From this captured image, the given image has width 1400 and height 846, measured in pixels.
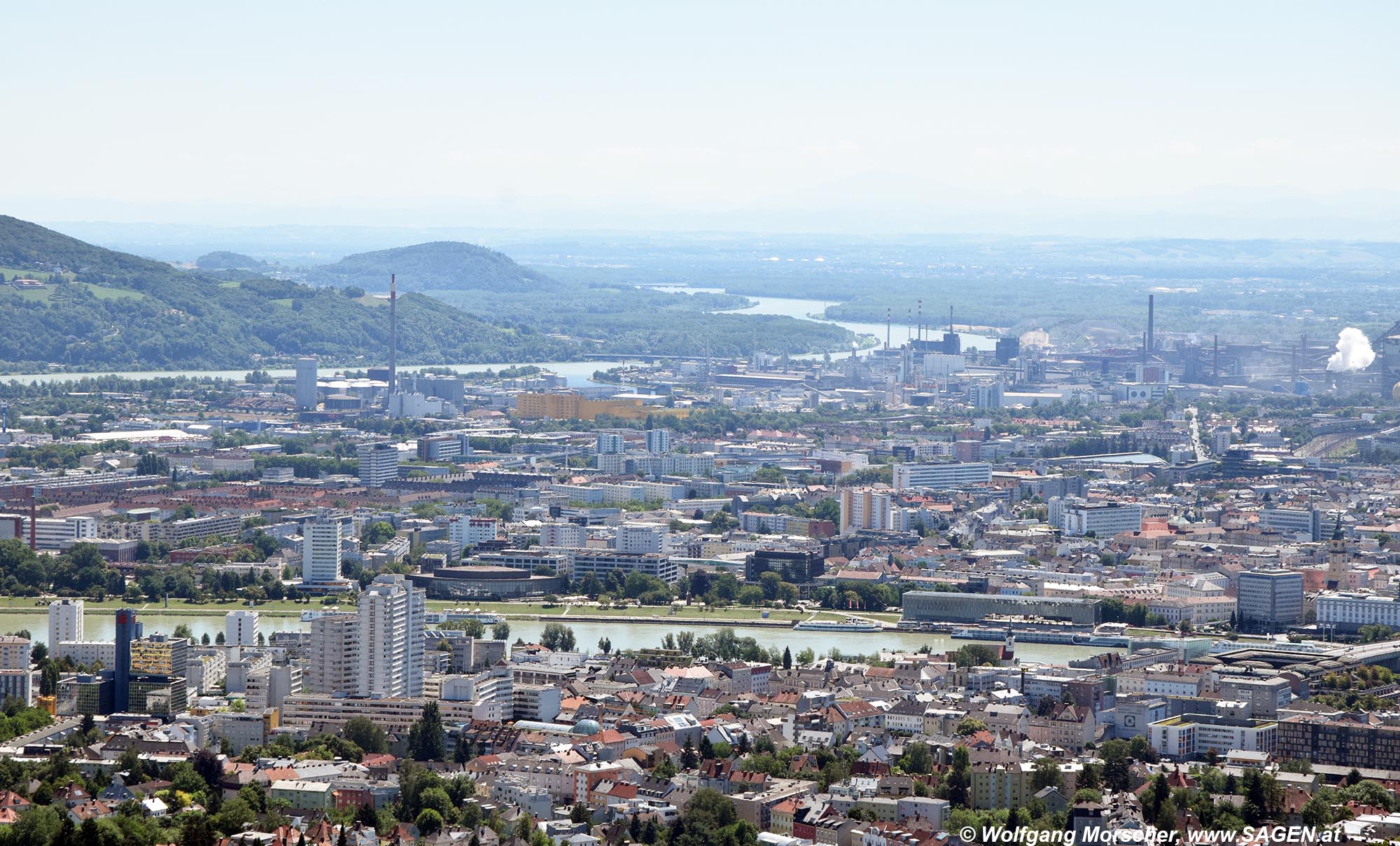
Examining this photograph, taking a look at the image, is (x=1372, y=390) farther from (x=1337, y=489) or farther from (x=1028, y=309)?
(x=1028, y=309)

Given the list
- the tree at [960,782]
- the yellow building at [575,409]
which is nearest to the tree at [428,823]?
the tree at [960,782]

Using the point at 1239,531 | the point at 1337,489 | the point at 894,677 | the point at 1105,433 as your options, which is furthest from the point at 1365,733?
the point at 1105,433

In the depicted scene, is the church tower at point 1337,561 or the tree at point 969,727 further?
the church tower at point 1337,561

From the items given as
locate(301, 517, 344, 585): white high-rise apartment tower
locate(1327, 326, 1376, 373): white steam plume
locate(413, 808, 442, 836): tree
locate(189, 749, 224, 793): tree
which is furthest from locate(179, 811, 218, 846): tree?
locate(1327, 326, 1376, 373): white steam plume

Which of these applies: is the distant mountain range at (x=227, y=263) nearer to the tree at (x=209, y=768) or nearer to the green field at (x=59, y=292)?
the green field at (x=59, y=292)

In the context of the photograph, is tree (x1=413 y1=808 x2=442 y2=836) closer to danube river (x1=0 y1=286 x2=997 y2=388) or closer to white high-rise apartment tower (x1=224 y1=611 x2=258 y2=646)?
white high-rise apartment tower (x1=224 y1=611 x2=258 y2=646)

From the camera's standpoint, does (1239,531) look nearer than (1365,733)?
No
